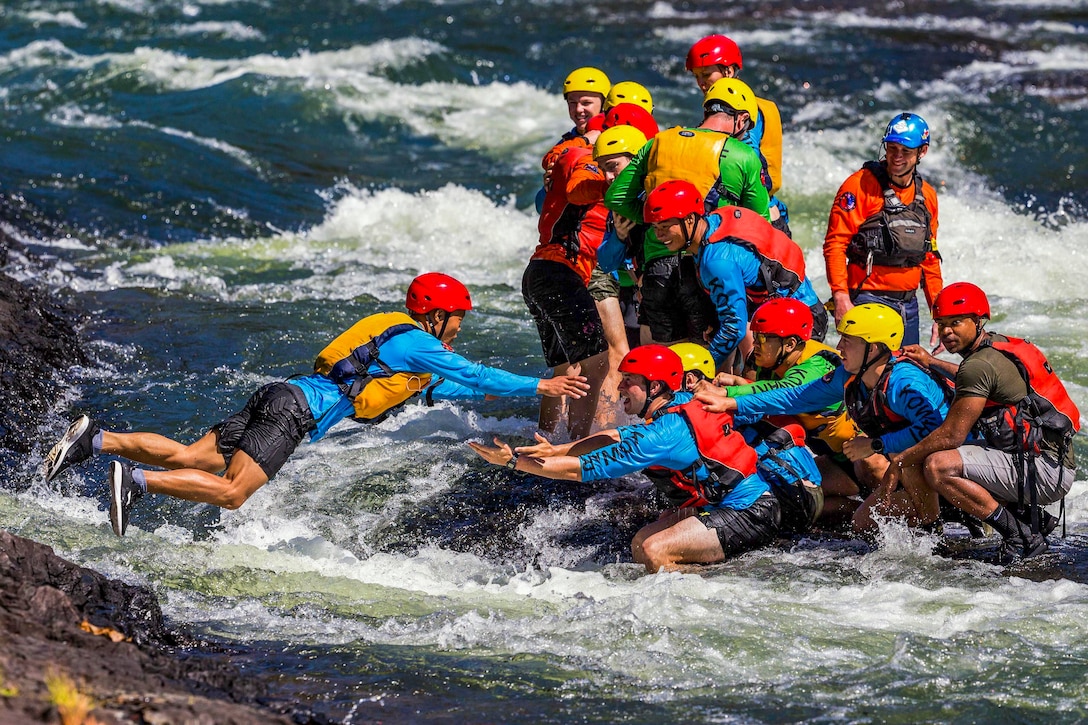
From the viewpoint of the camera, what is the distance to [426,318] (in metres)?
7.12

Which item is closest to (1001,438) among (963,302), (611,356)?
(963,302)

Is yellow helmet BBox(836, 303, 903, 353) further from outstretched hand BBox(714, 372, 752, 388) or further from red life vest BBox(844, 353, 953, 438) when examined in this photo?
outstretched hand BBox(714, 372, 752, 388)

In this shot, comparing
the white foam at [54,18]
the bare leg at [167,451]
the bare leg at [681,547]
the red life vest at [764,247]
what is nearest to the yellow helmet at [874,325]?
the red life vest at [764,247]

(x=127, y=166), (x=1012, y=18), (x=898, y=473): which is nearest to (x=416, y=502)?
(x=898, y=473)

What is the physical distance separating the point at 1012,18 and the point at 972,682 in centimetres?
2291

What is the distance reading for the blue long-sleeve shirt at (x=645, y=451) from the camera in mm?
6352

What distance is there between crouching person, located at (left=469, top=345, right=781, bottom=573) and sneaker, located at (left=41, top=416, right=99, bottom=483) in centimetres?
206

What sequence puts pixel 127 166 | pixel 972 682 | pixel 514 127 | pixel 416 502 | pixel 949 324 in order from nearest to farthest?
pixel 972 682 → pixel 949 324 → pixel 416 502 → pixel 127 166 → pixel 514 127

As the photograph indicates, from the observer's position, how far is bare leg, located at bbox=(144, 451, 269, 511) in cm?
666

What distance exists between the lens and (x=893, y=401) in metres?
6.78

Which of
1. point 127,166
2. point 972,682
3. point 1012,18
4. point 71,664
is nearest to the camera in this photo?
point 71,664

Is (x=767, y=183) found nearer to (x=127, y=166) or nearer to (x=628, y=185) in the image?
(x=628, y=185)

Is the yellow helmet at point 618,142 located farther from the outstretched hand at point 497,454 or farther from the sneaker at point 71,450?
the sneaker at point 71,450

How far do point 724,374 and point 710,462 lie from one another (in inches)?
26.1
